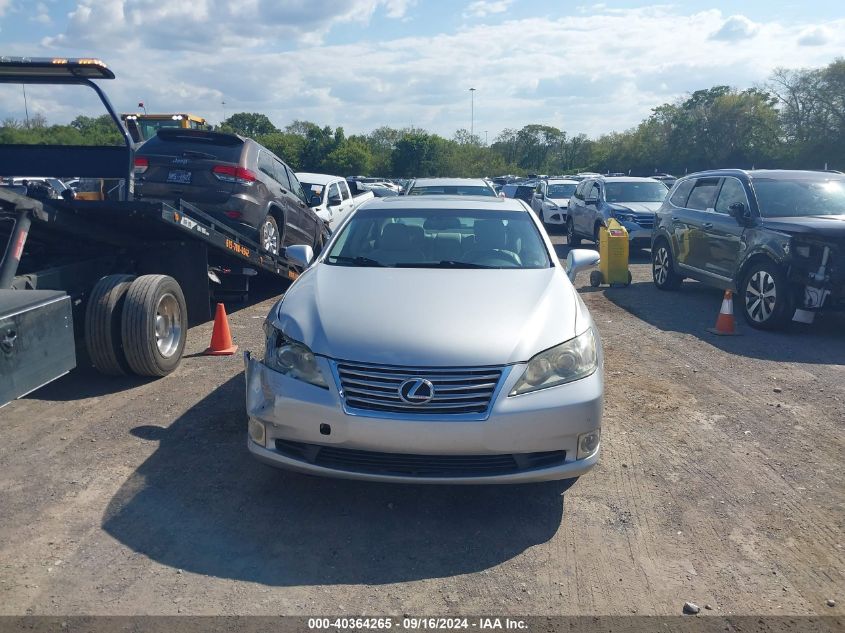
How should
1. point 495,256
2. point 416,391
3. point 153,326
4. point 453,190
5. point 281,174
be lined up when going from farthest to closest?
point 453,190 < point 281,174 < point 153,326 < point 495,256 < point 416,391

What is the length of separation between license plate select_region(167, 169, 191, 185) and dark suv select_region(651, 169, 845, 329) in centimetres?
669

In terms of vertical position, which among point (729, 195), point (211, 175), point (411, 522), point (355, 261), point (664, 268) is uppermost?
point (729, 195)

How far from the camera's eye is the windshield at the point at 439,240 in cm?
534

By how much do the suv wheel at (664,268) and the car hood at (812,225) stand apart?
2.47 m

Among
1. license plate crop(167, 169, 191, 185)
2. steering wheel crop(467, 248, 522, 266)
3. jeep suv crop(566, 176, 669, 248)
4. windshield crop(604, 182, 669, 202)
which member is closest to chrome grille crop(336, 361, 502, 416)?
steering wheel crop(467, 248, 522, 266)

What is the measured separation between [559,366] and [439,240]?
1.86m

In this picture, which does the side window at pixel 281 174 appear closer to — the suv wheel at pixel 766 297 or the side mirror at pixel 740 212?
the side mirror at pixel 740 212

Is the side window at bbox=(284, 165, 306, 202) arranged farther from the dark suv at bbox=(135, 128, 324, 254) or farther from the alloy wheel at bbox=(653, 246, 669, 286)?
the alloy wheel at bbox=(653, 246, 669, 286)

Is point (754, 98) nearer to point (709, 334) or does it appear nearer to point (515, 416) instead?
point (709, 334)

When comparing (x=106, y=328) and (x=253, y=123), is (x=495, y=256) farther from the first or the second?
(x=253, y=123)

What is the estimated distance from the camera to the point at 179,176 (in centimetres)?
888

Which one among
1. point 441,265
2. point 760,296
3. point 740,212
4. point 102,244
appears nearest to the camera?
point 441,265

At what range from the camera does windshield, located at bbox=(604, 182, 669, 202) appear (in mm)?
16484

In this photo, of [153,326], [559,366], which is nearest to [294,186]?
[153,326]
